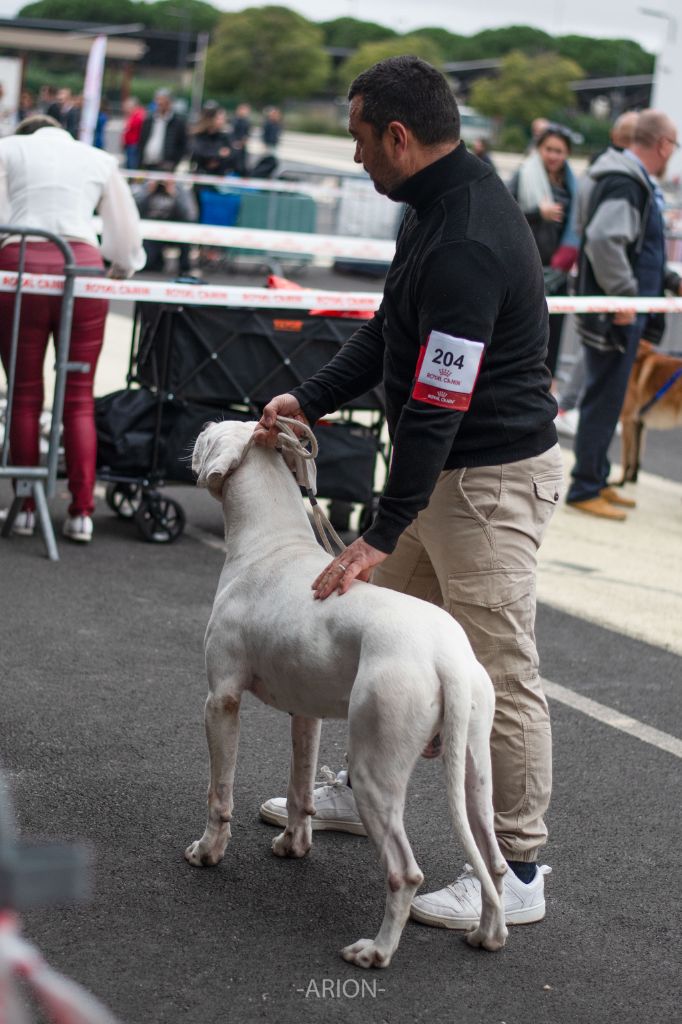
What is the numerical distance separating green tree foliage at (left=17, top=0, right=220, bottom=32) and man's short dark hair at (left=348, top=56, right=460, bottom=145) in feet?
428

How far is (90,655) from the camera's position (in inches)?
204

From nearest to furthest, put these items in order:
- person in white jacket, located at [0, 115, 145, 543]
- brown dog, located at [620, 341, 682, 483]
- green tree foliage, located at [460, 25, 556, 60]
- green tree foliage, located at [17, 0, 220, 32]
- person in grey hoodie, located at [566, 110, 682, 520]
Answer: person in white jacket, located at [0, 115, 145, 543]
person in grey hoodie, located at [566, 110, 682, 520]
brown dog, located at [620, 341, 682, 483]
green tree foliage, located at [460, 25, 556, 60]
green tree foliage, located at [17, 0, 220, 32]

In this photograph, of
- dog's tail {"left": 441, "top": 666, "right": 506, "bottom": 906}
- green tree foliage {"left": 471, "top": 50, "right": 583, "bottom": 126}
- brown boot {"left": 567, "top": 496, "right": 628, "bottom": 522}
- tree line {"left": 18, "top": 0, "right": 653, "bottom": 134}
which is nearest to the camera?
dog's tail {"left": 441, "top": 666, "right": 506, "bottom": 906}

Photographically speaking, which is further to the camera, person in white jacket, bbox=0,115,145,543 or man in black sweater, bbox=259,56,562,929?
person in white jacket, bbox=0,115,145,543

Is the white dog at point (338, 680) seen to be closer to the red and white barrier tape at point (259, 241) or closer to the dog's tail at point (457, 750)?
the dog's tail at point (457, 750)

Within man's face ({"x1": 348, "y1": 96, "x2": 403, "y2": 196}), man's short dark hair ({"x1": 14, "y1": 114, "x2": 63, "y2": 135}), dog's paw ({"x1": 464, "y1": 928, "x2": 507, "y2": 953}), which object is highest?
man's face ({"x1": 348, "y1": 96, "x2": 403, "y2": 196})

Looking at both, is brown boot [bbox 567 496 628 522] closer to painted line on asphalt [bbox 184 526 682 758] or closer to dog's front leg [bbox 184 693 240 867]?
painted line on asphalt [bbox 184 526 682 758]

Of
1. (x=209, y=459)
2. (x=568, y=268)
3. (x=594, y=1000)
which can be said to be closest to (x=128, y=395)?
(x=209, y=459)

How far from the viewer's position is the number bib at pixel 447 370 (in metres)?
3.08

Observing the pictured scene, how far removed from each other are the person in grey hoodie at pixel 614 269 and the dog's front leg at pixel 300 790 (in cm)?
503

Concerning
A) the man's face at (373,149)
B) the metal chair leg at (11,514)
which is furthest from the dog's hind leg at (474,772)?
the metal chair leg at (11,514)

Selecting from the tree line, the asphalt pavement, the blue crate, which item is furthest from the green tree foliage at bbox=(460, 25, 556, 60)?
the asphalt pavement

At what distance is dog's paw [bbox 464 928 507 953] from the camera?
3260mm

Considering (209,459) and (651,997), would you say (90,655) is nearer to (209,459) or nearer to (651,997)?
(209,459)
